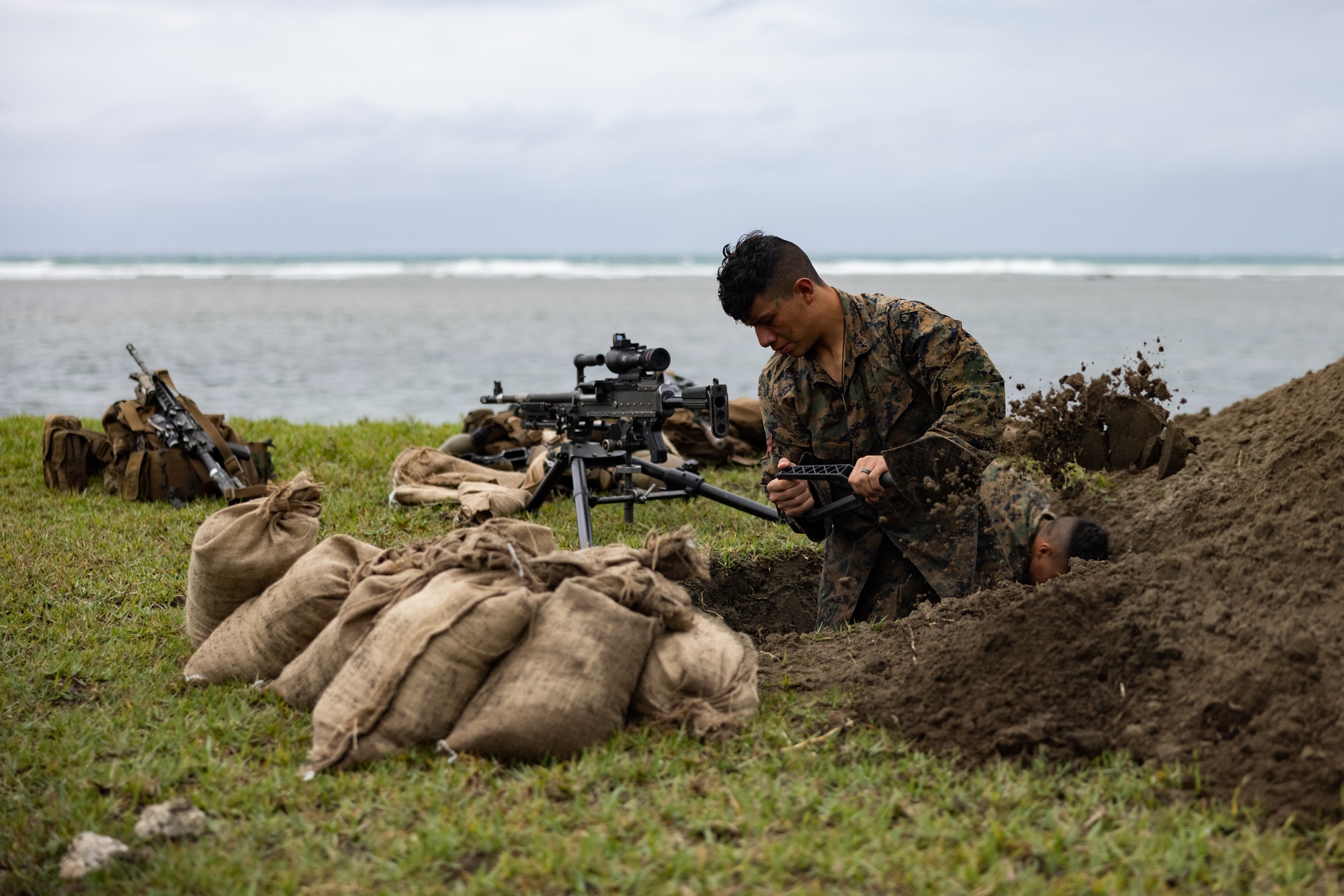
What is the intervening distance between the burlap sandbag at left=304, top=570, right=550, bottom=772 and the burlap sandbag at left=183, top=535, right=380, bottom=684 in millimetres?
561

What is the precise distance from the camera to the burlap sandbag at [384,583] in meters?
3.51

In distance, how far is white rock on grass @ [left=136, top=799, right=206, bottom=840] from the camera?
289cm

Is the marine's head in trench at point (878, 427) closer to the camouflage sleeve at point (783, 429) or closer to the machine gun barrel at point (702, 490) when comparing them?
the camouflage sleeve at point (783, 429)

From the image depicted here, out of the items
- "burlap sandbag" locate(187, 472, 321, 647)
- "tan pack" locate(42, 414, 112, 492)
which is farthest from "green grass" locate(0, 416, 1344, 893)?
"tan pack" locate(42, 414, 112, 492)

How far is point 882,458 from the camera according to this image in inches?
175

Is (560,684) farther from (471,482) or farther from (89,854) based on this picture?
(471,482)

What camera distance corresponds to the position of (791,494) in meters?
4.91

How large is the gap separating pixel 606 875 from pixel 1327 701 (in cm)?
192

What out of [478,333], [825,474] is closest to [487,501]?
[825,474]

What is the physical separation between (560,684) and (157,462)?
5.29 metres

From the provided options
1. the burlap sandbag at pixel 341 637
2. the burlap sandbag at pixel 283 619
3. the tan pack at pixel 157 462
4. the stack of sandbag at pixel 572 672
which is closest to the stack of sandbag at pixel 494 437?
the tan pack at pixel 157 462

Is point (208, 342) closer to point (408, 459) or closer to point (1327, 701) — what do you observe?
point (408, 459)

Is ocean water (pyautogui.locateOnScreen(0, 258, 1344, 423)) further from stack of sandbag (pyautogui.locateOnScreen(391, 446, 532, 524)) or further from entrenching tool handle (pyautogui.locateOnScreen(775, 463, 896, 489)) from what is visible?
entrenching tool handle (pyautogui.locateOnScreen(775, 463, 896, 489))

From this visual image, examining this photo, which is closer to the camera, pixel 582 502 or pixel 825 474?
pixel 825 474
